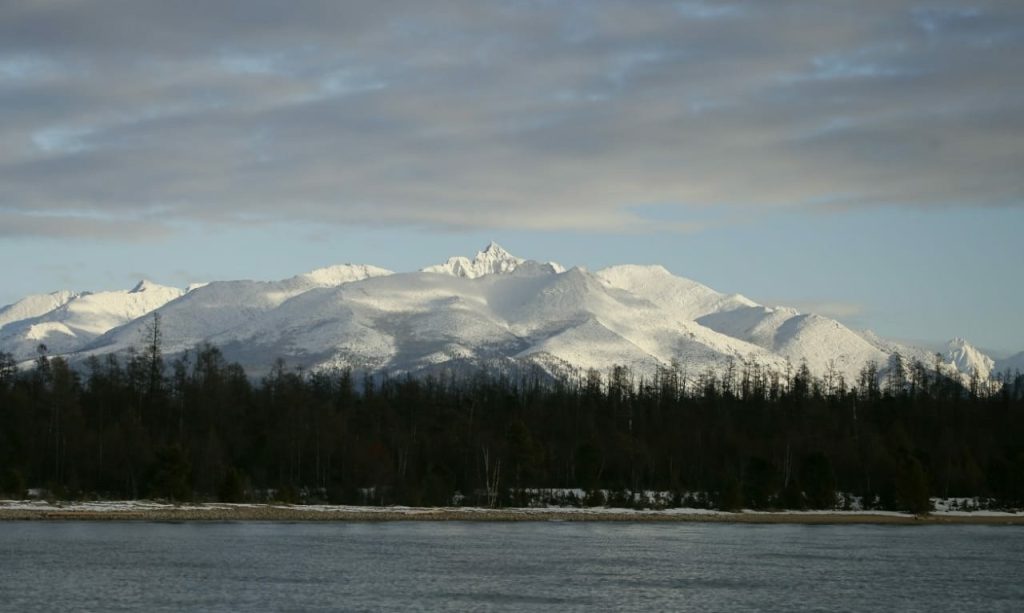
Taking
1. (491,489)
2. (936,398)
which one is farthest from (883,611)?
(936,398)

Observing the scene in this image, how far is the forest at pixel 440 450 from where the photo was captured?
125 m

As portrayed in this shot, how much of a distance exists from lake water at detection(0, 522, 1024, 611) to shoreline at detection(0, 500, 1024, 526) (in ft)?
Answer: 16.6

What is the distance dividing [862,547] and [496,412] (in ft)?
229

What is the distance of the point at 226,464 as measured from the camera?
129125mm

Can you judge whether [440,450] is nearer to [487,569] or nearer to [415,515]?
[415,515]

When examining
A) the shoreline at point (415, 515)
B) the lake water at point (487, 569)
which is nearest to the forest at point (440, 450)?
the shoreline at point (415, 515)

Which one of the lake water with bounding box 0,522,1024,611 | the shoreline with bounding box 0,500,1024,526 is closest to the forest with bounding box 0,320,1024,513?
the shoreline with bounding box 0,500,1024,526

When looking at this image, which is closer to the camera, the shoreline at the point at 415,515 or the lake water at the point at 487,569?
the lake water at the point at 487,569

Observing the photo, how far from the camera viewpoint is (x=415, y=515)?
123 meters

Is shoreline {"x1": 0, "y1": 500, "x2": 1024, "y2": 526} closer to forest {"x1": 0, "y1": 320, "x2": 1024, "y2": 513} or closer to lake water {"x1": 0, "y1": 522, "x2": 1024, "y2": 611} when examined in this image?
forest {"x1": 0, "y1": 320, "x2": 1024, "y2": 513}

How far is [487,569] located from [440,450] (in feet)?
204

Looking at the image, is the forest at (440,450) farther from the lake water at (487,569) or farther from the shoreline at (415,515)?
the lake water at (487,569)

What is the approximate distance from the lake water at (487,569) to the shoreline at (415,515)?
5.07 meters

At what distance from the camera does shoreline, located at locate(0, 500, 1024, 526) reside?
364 ft
